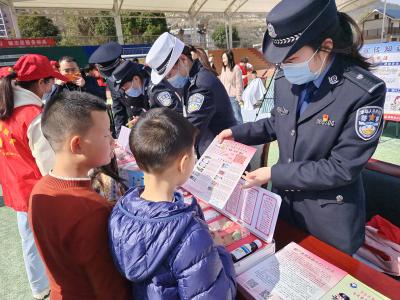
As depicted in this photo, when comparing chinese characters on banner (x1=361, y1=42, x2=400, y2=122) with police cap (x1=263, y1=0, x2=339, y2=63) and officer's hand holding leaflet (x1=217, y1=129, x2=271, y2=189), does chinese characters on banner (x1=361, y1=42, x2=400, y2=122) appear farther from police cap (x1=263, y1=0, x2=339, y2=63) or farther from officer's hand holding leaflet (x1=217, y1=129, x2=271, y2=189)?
officer's hand holding leaflet (x1=217, y1=129, x2=271, y2=189)

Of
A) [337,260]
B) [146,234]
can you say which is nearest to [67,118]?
[146,234]

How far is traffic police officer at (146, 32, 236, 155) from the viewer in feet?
6.55

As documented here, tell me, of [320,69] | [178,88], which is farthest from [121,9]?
[320,69]

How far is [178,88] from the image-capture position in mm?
2232

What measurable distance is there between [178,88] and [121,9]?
18.5 m

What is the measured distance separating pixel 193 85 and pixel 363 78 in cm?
114

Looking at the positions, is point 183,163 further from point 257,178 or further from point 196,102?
point 196,102

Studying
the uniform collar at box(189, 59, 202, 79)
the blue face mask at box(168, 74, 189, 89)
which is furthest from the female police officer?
the blue face mask at box(168, 74, 189, 89)

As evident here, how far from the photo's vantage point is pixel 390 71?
4.49m

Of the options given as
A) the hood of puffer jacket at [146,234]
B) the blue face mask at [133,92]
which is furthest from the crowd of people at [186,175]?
the blue face mask at [133,92]

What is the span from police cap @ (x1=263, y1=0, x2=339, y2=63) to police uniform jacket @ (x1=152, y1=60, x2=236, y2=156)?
0.89 m

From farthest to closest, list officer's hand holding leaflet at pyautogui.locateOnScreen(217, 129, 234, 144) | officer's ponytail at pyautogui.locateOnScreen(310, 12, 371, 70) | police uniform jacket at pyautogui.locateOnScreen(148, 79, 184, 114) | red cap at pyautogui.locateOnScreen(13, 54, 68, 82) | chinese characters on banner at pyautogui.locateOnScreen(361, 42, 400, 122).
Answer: chinese characters on banner at pyautogui.locateOnScreen(361, 42, 400, 122)
police uniform jacket at pyautogui.locateOnScreen(148, 79, 184, 114)
red cap at pyautogui.locateOnScreen(13, 54, 68, 82)
officer's hand holding leaflet at pyautogui.locateOnScreen(217, 129, 234, 144)
officer's ponytail at pyautogui.locateOnScreen(310, 12, 371, 70)

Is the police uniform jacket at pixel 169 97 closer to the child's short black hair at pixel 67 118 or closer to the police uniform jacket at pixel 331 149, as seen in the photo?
the police uniform jacket at pixel 331 149

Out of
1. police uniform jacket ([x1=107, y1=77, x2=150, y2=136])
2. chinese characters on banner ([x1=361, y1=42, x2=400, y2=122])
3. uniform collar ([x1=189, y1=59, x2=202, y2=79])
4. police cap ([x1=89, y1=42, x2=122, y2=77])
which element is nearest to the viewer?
uniform collar ([x1=189, y1=59, x2=202, y2=79])
